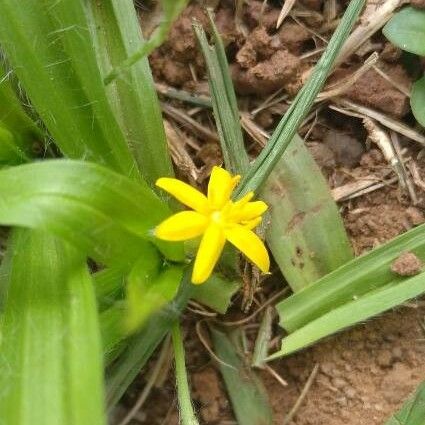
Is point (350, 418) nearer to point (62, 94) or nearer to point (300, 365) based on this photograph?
point (300, 365)

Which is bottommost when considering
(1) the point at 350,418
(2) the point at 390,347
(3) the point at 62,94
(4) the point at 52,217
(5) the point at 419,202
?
(1) the point at 350,418

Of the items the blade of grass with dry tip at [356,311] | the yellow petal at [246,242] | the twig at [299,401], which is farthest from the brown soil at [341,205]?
the yellow petal at [246,242]

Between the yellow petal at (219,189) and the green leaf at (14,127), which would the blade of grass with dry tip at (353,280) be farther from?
the green leaf at (14,127)

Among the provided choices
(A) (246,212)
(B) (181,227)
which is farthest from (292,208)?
(B) (181,227)

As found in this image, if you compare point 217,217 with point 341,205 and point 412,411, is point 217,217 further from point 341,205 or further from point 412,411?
point 412,411

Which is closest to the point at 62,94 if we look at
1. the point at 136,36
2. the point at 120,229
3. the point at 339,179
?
the point at 136,36

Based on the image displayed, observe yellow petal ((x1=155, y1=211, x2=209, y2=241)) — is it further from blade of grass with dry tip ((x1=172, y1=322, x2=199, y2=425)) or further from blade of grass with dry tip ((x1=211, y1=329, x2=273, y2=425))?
blade of grass with dry tip ((x1=211, y1=329, x2=273, y2=425))
